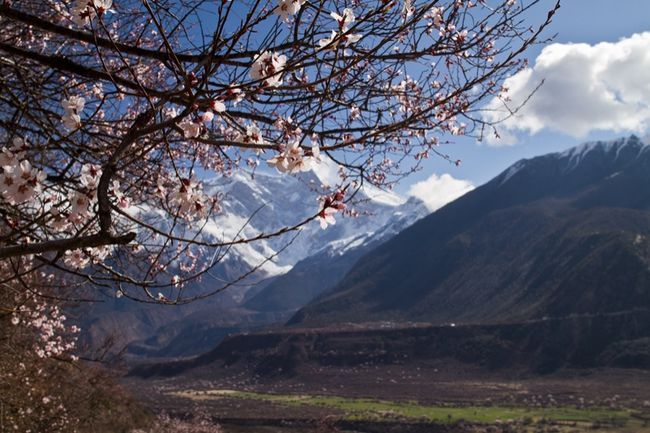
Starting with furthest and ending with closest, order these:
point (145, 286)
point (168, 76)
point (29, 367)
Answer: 1. point (29, 367)
2. point (168, 76)
3. point (145, 286)

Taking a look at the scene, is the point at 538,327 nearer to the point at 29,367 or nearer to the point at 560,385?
the point at 560,385

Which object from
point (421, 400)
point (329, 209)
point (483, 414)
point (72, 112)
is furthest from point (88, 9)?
point (421, 400)

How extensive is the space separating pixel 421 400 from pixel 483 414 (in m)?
15.8

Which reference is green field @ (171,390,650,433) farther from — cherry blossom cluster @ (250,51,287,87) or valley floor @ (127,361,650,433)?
cherry blossom cluster @ (250,51,287,87)

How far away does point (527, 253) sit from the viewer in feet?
452

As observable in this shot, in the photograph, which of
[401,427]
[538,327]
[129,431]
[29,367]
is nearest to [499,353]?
[538,327]

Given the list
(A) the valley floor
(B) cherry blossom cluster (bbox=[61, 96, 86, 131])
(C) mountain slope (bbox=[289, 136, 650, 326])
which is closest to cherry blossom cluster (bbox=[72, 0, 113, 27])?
(B) cherry blossom cluster (bbox=[61, 96, 86, 131])

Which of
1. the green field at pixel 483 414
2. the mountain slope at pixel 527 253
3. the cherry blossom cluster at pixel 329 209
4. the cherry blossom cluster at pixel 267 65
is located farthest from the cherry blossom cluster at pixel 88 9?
the mountain slope at pixel 527 253

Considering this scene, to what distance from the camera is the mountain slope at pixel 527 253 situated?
10262 centimetres

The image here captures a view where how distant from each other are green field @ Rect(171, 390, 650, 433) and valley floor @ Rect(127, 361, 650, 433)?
0.29ft

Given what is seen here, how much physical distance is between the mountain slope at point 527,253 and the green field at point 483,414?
135 ft

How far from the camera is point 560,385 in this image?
75312 mm

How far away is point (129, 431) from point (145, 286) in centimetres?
2022

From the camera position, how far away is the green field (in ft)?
157
